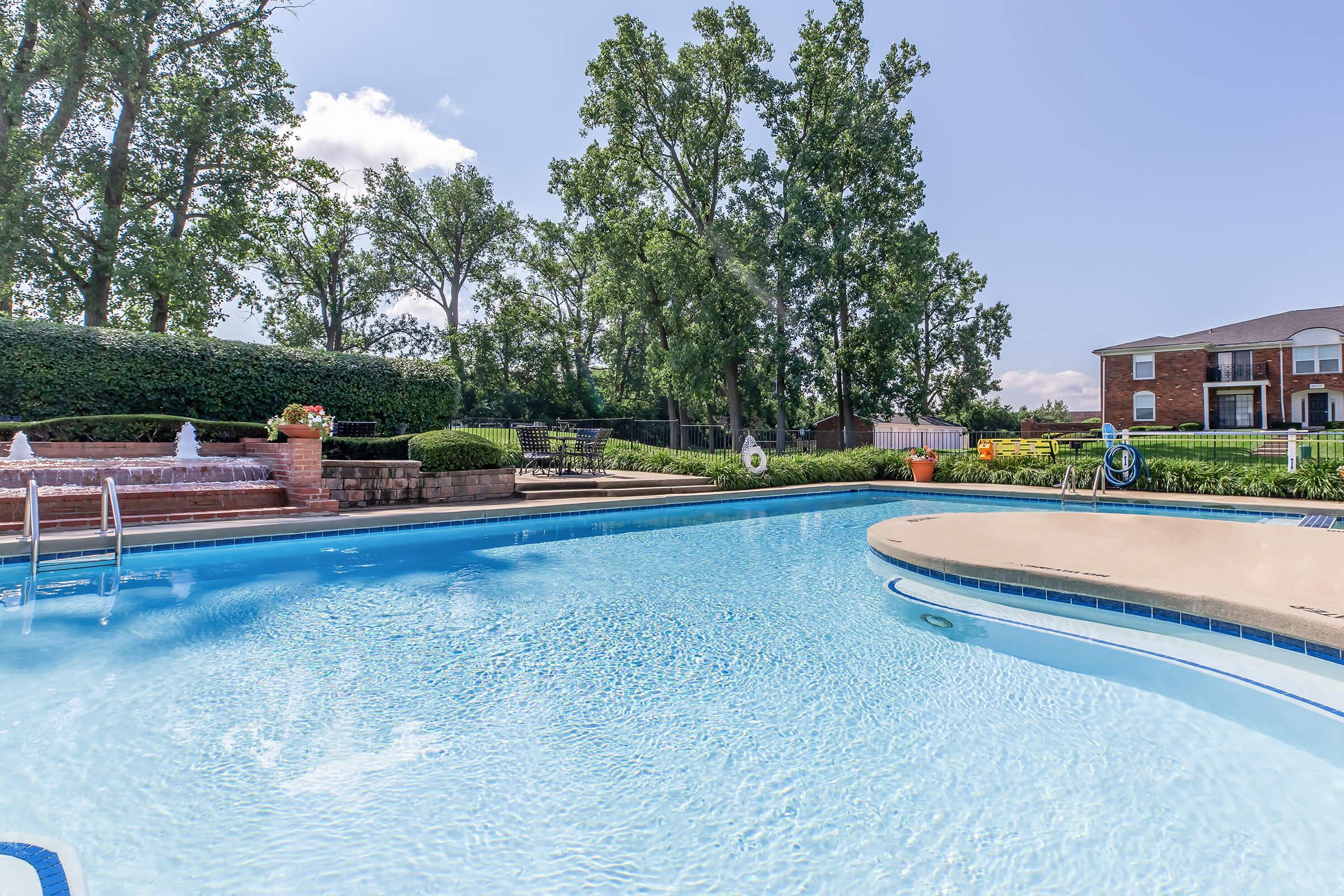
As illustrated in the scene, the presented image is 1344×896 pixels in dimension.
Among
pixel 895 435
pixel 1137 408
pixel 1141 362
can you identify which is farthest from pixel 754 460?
pixel 1141 362

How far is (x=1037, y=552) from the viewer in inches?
226

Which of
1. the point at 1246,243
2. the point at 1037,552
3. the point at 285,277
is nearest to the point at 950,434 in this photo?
the point at 1246,243

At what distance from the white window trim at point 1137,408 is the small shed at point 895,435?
704 centimetres

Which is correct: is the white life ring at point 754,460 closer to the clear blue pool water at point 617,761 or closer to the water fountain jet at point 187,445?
the clear blue pool water at point 617,761

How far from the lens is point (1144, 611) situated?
175 inches

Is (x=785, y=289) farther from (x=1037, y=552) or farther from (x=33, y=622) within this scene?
(x=33, y=622)

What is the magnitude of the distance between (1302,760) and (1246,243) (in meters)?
14.5

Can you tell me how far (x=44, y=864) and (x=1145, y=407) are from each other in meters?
35.4

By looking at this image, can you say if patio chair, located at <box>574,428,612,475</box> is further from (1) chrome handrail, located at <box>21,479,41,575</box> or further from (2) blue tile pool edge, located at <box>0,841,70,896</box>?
(2) blue tile pool edge, located at <box>0,841,70,896</box>

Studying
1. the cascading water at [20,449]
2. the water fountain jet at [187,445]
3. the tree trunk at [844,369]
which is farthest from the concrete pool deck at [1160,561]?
the tree trunk at [844,369]

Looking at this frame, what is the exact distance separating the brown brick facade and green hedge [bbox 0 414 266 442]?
3286cm

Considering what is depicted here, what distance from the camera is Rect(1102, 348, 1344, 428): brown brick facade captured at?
26.4 meters

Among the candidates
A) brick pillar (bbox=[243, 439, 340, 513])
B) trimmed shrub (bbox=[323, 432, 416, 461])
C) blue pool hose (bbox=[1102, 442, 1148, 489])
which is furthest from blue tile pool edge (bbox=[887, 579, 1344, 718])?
blue pool hose (bbox=[1102, 442, 1148, 489])

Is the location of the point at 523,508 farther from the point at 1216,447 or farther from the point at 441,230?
the point at 441,230
